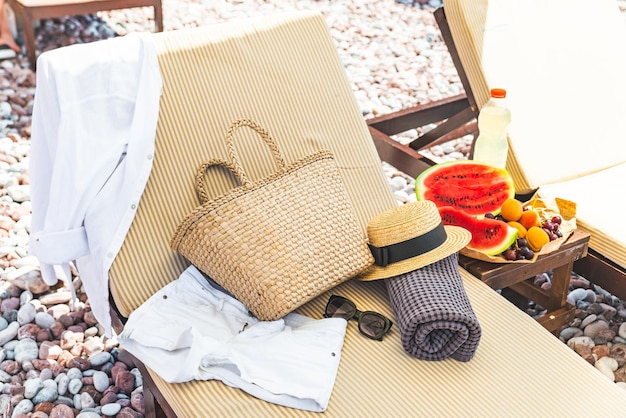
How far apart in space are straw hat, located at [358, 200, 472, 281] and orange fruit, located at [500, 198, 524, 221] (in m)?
0.25

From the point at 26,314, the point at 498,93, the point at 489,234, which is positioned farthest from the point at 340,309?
the point at 26,314

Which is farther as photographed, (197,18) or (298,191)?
(197,18)

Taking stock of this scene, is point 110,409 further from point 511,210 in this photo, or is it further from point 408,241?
point 511,210

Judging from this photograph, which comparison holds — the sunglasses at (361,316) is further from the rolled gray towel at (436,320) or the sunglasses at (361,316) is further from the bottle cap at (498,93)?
the bottle cap at (498,93)

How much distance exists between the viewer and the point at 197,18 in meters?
6.07

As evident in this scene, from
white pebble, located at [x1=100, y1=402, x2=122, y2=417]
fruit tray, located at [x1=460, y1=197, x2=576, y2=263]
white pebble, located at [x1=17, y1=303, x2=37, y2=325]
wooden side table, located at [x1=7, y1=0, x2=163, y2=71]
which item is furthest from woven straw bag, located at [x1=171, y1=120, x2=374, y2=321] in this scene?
wooden side table, located at [x1=7, y1=0, x2=163, y2=71]

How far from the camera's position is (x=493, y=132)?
293cm

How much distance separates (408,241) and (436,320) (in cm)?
32

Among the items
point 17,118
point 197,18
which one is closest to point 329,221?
point 17,118

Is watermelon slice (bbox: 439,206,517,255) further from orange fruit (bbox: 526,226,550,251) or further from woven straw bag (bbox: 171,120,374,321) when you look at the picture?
woven straw bag (bbox: 171,120,374,321)

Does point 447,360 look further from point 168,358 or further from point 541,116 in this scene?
point 541,116

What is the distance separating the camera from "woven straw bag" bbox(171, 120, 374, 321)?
209cm

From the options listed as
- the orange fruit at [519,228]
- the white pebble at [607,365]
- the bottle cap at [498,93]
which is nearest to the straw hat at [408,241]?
the orange fruit at [519,228]

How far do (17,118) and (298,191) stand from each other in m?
2.96
